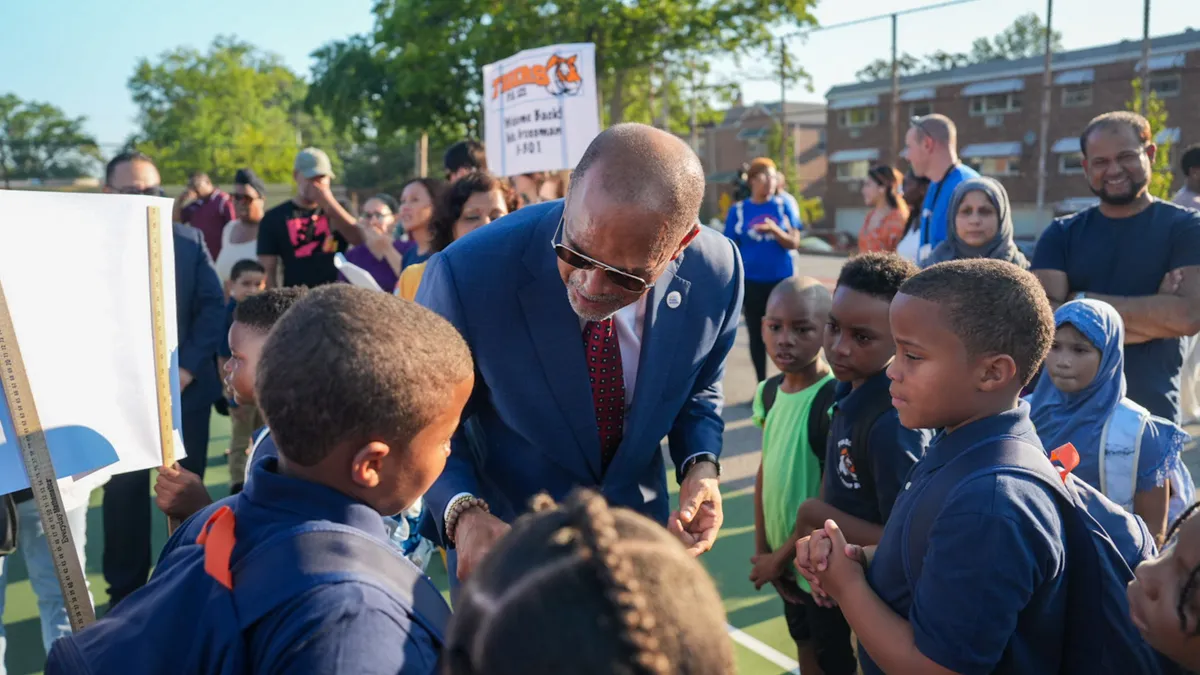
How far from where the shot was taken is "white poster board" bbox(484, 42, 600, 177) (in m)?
5.95

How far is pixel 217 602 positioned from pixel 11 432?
107cm

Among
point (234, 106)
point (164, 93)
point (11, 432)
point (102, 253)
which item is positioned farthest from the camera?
point (164, 93)

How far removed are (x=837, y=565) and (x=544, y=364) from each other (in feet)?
2.64

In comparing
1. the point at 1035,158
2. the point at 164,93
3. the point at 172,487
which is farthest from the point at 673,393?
the point at 164,93

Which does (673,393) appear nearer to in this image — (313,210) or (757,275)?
(313,210)

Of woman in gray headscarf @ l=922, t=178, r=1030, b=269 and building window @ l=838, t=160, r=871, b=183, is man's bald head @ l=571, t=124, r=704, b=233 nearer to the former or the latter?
woman in gray headscarf @ l=922, t=178, r=1030, b=269

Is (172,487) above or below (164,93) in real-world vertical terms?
below

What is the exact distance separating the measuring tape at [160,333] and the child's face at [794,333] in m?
2.08

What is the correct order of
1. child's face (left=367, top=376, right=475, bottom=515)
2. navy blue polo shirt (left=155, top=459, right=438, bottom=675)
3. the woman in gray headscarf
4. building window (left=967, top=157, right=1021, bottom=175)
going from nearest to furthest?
navy blue polo shirt (left=155, top=459, right=438, bottom=675), child's face (left=367, top=376, right=475, bottom=515), the woman in gray headscarf, building window (left=967, top=157, right=1021, bottom=175)

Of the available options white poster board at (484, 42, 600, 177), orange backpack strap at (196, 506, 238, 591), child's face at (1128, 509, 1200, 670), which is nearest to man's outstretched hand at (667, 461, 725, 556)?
child's face at (1128, 509, 1200, 670)

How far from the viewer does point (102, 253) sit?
2.04 meters

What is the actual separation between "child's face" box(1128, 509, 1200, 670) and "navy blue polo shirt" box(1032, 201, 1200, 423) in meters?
2.27

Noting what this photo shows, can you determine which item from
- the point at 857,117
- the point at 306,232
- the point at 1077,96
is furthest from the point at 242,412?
the point at 857,117

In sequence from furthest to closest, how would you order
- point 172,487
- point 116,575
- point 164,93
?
1. point 164,93
2. point 116,575
3. point 172,487
